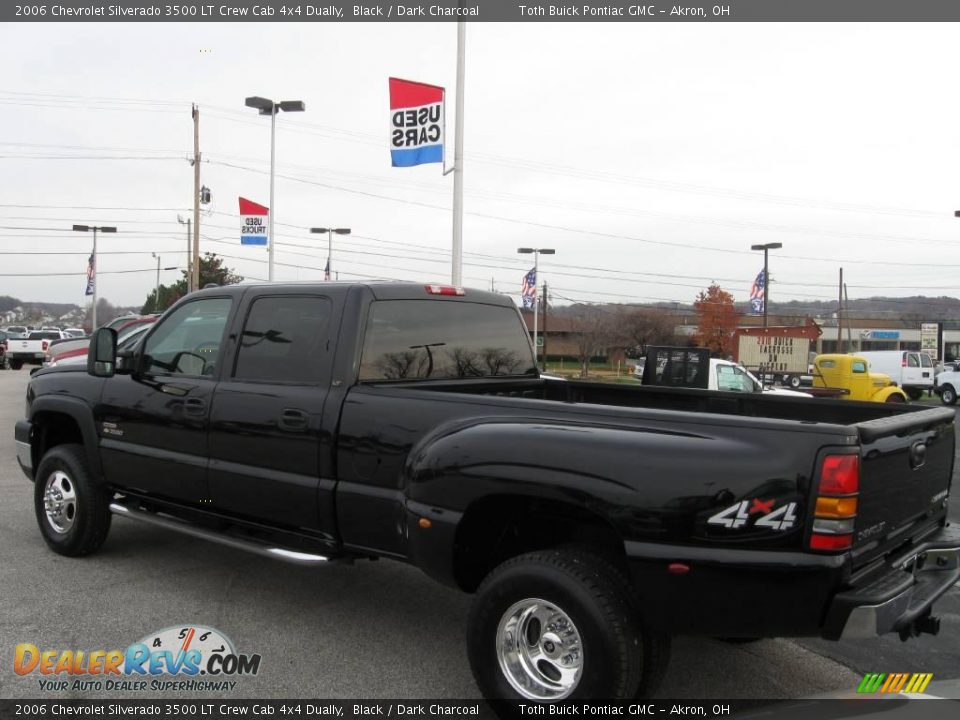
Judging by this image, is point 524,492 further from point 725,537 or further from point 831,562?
point 831,562

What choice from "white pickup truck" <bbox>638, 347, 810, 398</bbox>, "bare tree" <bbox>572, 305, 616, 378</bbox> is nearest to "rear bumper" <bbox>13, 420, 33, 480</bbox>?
"white pickup truck" <bbox>638, 347, 810, 398</bbox>

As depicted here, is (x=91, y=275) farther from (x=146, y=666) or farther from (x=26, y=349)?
(x=146, y=666)

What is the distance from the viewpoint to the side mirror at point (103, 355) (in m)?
5.12

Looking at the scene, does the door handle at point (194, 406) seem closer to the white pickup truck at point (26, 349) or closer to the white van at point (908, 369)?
the white van at point (908, 369)

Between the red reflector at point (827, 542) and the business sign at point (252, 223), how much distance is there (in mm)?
22006

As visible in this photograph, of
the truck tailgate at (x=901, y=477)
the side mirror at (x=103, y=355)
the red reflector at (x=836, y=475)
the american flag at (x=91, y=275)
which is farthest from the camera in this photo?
the american flag at (x=91, y=275)

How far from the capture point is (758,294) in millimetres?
45156

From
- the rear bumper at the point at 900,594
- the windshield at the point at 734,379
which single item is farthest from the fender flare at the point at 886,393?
the rear bumper at the point at 900,594

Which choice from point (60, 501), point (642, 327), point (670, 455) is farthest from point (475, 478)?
point (642, 327)

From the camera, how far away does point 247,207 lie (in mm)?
23344

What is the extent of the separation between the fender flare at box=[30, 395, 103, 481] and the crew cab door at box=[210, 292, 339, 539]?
1316 mm

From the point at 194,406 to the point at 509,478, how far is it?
2.36 metres

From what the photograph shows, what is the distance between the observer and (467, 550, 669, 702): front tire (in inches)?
116

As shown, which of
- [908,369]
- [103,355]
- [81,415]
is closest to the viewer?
[103,355]
